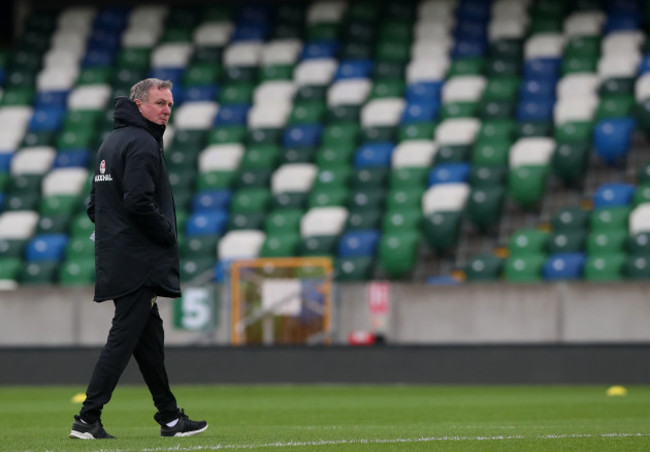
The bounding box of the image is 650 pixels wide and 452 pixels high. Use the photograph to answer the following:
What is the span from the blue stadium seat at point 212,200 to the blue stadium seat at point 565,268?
504cm

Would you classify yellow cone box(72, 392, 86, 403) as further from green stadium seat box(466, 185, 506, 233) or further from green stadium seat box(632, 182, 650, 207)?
green stadium seat box(632, 182, 650, 207)

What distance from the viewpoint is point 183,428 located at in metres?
7.53

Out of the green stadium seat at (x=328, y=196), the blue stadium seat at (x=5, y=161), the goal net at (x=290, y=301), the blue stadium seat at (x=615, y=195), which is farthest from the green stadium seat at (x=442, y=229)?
the blue stadium seat at (x=5, y=161)

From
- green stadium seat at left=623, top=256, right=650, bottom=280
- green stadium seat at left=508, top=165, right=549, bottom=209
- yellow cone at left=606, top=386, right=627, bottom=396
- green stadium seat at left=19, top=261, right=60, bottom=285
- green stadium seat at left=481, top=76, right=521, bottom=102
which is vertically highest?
green stadium seat at left=481, top=76, right=521, bottom=102

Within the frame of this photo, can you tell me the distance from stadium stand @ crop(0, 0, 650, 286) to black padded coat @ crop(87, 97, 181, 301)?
374 inches

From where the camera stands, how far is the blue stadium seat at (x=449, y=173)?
729 inches

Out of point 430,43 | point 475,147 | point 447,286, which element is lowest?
A: point 447,286

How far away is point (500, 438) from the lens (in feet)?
24.1

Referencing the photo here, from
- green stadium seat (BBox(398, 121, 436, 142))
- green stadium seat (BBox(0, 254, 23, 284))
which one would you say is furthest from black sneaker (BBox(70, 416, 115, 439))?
green stadium seat (BBox(398, 121, 436, 142))

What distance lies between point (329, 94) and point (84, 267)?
4969mm

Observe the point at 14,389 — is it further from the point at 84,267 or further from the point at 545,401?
the point at 545,401

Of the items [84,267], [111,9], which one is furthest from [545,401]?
[111,9]

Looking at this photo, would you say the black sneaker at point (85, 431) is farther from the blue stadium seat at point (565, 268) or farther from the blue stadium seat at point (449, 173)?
the blue stadium seat at point (449, 173)

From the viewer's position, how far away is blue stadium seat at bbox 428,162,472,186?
18.5 metres
